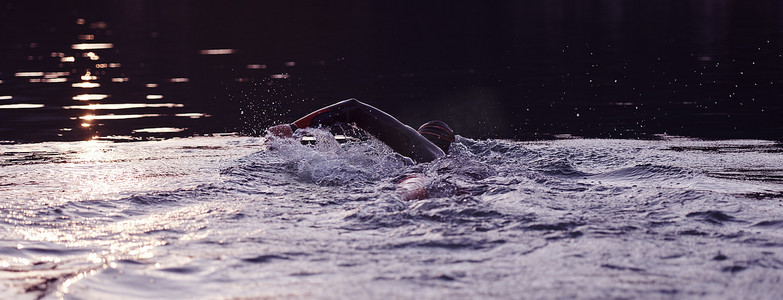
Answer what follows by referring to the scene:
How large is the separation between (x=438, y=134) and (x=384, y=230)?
13.5 ft

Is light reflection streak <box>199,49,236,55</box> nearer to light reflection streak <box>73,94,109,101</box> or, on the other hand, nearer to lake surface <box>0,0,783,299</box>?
lake surface <box>0,0,783,299</box>

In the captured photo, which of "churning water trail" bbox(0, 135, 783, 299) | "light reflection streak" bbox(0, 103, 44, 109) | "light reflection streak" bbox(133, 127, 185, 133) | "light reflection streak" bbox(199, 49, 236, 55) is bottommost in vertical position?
"churning water trail" bbox(0, 135, 783, 299)

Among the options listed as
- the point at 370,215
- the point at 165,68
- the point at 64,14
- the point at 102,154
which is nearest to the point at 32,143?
the point at 102,154

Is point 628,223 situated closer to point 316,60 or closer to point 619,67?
point 619,67

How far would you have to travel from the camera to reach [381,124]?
9656 mm

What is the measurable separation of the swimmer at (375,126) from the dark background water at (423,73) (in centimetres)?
458

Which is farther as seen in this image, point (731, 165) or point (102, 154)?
point (102, 154)

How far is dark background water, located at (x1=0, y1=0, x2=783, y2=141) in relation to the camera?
50.3 ft

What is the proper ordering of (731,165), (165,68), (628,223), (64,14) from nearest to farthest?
1. (628,223)
2. (731,165)
3. (165,68)
4. (64,14)

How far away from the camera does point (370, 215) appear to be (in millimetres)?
6875

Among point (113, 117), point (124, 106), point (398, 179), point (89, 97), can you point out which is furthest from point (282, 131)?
point (89, 97)

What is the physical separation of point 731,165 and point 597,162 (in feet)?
5.25

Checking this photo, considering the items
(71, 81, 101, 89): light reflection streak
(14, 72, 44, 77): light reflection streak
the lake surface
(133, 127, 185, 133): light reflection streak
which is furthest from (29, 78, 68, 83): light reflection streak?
(133, 127, 185, 133): light reflection streak

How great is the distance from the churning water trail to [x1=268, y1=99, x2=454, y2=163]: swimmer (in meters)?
0.18
